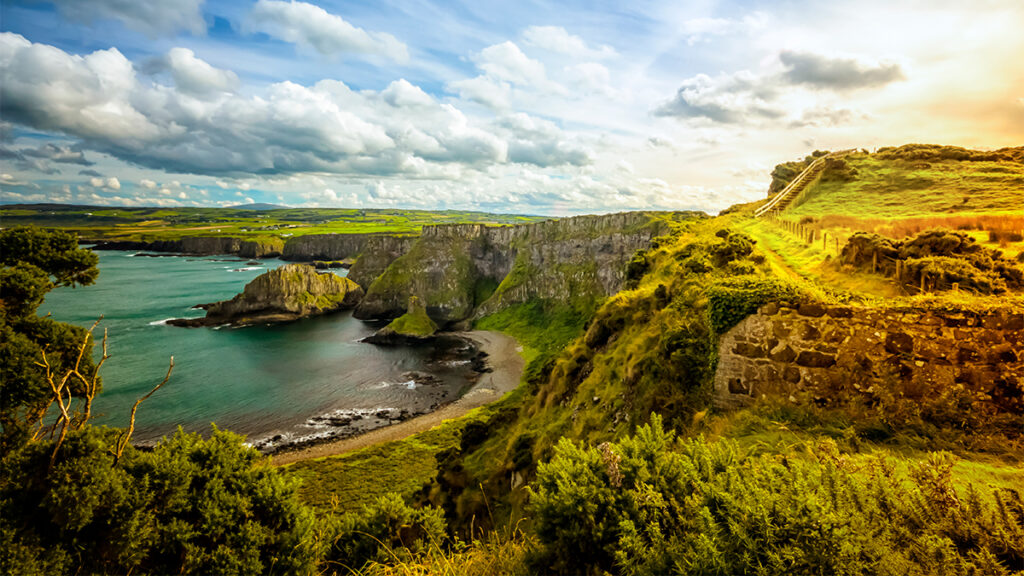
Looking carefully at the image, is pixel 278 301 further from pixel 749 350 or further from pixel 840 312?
pixel 840 312

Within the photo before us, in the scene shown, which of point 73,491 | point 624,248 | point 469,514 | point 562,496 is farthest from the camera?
point 624,248

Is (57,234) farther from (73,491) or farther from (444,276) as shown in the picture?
(444,276)

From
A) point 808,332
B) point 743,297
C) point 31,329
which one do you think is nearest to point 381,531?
point 743,297

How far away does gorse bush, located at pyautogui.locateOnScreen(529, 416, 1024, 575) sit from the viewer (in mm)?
3602

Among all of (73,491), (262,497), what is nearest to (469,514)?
(262,497)

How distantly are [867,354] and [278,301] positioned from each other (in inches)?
4067

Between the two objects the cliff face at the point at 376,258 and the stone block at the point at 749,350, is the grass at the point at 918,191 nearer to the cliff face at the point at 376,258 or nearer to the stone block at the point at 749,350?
the stone block at the point at 749,350

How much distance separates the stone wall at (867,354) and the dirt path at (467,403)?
36.7 m

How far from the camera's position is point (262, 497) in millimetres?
13180

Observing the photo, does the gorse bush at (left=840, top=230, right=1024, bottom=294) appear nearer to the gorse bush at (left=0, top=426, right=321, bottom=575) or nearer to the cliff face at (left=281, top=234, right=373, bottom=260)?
the gorse bush at (left=0, top=426, right=321, bottom=575)

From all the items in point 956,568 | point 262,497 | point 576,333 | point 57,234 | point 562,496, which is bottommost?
point 576,333

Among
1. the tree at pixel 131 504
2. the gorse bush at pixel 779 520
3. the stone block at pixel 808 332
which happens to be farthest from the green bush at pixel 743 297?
the tree at pixel 131 504

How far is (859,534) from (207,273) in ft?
→ 575

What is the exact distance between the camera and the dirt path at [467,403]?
41000 millimetres
